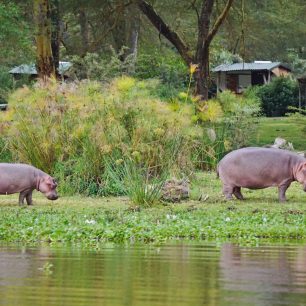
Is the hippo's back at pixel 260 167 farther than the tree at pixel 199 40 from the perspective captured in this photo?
No

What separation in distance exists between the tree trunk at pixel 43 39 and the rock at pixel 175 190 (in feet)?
46.4

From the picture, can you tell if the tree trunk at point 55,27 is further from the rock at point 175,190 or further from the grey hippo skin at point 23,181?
the grey hippo skin at point 23,181

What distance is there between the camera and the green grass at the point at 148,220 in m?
13.1

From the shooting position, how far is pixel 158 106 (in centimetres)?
2152

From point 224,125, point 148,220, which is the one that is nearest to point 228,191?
point 148,220

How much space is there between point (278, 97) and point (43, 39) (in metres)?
25.2

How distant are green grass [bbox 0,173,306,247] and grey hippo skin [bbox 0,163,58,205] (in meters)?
0.26

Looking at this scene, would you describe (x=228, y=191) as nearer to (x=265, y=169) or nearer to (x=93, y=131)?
(x=265, y=169)

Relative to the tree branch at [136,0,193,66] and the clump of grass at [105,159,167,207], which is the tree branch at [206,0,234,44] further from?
the clump of grass at [105,159,167,207]

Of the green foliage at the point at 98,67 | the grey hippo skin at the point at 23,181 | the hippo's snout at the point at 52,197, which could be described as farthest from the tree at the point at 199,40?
the grey hippo skin at the point at 23,181

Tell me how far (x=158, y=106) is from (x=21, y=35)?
43.9ft

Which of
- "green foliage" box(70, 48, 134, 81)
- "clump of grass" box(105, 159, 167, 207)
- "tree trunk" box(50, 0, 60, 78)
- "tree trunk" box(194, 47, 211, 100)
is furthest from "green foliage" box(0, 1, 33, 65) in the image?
"clump of grass" box(105, 159, 167, 207)

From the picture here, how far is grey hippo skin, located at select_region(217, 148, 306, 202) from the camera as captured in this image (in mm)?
18969

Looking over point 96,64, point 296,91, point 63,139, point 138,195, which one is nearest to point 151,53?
point 296,91
